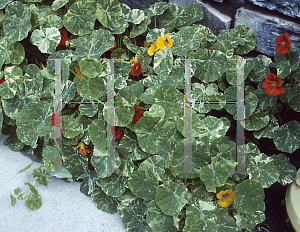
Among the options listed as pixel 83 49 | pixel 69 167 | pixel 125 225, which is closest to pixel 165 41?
pixel 83 49

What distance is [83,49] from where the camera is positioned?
1387 millimetres

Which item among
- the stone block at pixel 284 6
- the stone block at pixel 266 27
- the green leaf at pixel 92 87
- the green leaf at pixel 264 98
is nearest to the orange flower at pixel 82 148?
the green leaf at pixel 92 87

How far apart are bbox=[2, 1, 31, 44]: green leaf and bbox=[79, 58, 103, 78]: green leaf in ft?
1.43

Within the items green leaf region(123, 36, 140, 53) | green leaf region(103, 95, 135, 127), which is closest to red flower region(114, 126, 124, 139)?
green leaf region(103, 95, 135, 127)

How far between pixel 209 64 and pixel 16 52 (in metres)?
1.12

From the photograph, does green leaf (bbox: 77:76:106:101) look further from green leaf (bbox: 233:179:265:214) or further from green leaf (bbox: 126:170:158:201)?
green leaf (bbox: 233:179:265:214)

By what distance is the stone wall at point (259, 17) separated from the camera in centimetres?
131

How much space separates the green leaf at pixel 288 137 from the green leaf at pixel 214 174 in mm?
379

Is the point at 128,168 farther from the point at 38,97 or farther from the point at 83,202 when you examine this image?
the point at 38,97

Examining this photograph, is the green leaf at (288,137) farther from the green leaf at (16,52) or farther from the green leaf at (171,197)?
the green leaf at (16,52)

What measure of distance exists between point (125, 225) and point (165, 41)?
97cm

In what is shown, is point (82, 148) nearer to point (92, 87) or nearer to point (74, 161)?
point (74, 161)

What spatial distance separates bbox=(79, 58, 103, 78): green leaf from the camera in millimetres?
1285

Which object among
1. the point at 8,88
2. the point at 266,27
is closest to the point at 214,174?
the point at 266,27
